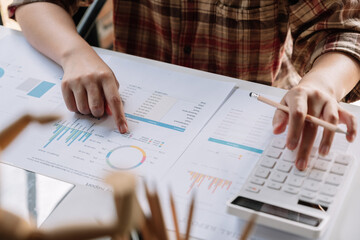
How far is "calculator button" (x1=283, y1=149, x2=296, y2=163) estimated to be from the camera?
0.56 m

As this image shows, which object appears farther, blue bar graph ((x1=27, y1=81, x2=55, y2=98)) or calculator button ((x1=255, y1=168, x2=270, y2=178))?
blue bar graph ((x1=27, y1=81, x2=55, y2=98))

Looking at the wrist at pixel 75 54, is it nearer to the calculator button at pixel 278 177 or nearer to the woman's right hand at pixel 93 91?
the woman's right hand at pixel 93 91

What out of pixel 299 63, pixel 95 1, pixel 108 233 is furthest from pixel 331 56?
pixel 108 233

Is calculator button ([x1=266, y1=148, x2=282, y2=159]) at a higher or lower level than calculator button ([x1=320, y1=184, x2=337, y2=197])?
lower

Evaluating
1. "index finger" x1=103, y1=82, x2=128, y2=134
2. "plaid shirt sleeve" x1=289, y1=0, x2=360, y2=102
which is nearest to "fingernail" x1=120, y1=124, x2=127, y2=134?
"index finger" x1=103, y1=82, x2=128, y2=134

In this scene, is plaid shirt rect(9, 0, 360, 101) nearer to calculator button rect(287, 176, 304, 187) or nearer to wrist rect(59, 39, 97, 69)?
wrist rect(59, 39, 97, 69)

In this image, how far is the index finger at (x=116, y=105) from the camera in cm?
65

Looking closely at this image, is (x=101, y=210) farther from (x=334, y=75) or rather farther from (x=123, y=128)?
(x=334, y=75)

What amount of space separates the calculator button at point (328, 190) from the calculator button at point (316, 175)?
13 mm

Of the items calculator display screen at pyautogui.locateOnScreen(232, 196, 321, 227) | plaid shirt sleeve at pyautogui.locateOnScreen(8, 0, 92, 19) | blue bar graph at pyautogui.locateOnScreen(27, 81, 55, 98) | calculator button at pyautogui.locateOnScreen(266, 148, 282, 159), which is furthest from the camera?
plaid shirt sleeve at pyautogui.locateOnScreen(8, 0, 92, 19)

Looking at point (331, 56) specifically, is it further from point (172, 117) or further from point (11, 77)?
A: point (11, 77)

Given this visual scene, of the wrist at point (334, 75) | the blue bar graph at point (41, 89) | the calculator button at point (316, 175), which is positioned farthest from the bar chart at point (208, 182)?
the blue bar graph at point (41, 89)

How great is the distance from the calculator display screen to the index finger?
227mm

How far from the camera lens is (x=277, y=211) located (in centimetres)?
49
